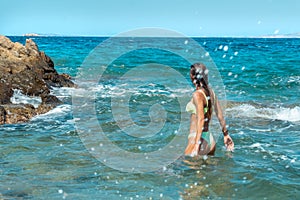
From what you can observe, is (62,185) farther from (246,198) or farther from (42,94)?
(42,94)

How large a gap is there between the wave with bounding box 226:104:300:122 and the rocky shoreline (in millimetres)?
6144

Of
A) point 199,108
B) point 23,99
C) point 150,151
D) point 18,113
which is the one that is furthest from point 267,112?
point 23,99

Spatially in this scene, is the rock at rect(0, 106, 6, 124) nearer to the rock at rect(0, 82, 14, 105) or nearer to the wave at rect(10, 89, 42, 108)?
the rock at rect(0, 82, 14, 105)

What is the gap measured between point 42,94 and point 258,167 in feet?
29.4

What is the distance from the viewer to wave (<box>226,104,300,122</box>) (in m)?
12.0

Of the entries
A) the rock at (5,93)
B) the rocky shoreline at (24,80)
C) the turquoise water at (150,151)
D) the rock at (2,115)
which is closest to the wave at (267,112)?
the turquoise water at (150,151)

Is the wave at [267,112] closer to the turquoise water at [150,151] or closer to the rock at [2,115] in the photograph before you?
the turquoise water at [150,151]

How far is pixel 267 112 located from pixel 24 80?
28.5ft

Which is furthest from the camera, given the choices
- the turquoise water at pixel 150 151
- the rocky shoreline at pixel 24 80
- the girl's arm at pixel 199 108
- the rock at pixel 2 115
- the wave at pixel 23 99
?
the wave at pixel 23 99

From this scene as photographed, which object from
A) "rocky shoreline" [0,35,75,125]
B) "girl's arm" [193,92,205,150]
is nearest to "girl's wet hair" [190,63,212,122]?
"girl's arm" [193,92,205,150]

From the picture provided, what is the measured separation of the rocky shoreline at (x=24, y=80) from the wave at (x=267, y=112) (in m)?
6.14

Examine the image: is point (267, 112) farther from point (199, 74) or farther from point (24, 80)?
point (24, 80)

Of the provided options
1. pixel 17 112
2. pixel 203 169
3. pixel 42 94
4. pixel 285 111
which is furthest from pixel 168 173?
pixel 42 94

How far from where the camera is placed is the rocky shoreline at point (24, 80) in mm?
11266
